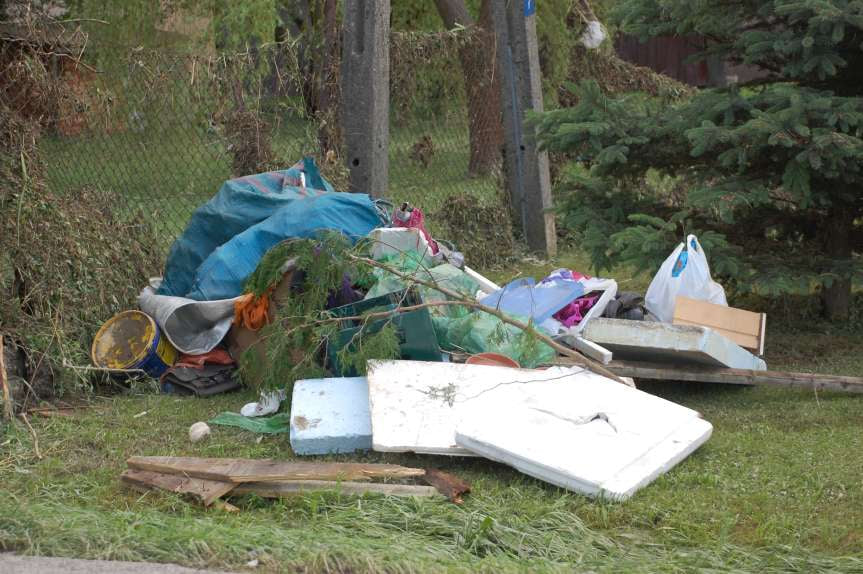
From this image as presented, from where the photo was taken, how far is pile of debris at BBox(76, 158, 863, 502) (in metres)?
4.67

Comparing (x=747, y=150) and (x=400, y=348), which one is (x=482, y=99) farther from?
(x=400, y=348)

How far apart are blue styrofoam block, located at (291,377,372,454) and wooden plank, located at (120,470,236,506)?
63cm

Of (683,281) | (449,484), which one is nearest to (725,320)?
(683,281)

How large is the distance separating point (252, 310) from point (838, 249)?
4.01 metres

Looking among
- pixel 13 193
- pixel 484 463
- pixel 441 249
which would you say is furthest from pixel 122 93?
pixel 484 463

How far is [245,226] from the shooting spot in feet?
22.7

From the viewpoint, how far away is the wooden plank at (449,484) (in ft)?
14.4

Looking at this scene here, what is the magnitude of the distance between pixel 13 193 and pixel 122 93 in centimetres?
188

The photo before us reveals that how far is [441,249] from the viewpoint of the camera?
714 cm

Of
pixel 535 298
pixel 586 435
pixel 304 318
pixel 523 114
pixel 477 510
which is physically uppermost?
pixel 523 114

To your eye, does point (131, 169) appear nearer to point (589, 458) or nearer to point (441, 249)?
point (441, 249)

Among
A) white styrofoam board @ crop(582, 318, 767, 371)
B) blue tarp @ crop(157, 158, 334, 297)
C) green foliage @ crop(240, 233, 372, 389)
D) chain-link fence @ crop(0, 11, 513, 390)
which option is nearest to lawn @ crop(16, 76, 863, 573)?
white styrofoam board @ crop(582, 318, 767, 371)

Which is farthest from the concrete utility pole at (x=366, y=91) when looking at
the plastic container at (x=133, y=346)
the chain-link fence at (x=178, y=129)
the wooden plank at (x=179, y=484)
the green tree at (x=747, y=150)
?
the wooden plank at (x=179, y=484)

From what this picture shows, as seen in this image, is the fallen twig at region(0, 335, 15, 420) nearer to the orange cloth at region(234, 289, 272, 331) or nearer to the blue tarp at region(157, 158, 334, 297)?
the orange cloth at region(234, 289, 272, 331)
